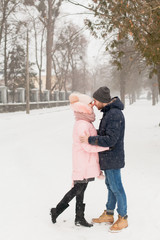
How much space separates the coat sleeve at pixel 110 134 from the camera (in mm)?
3279

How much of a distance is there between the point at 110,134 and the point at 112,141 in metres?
0.08

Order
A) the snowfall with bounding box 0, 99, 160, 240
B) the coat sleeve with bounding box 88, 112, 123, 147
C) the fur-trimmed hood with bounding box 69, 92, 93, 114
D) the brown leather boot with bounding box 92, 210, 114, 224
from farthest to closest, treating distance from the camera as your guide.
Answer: the brown leather boot with bounding box 92, 210, 114, 224
the snowfall with bounding box 0, 99, 160, 240
the fur-trimmed hood with bounding box 69, 92, 93, 114
the coat sleeve with bounding box 88, 112, 123, 147

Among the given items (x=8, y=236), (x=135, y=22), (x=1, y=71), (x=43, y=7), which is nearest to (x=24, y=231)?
(x=8, y=236)

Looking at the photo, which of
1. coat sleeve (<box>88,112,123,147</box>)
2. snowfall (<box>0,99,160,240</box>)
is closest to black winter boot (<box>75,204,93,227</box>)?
snowfall (<box>0,99,160,240</box>)

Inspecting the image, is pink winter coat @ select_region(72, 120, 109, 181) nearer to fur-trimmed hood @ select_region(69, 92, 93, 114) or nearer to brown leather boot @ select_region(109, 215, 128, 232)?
fur-trimmed hood @ select_region(69, 92, 93, 114)

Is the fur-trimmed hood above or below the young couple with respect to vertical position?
above

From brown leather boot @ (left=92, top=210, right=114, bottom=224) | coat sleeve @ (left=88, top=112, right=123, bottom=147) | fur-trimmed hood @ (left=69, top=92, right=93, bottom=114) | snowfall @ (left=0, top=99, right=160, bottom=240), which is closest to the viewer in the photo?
coat sleeve @ (left=88, top=112, right=123, bottom=147)

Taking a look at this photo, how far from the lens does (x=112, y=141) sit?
3.29 meters

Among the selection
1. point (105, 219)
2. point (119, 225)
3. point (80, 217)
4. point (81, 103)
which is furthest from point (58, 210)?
point (81, 103)

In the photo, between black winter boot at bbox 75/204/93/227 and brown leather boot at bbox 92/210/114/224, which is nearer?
black winter boot at bbox 75/204/93/227

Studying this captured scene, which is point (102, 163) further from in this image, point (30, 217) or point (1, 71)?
point (1, 71)

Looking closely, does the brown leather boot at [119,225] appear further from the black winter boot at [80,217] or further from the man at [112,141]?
the black winter boot at [80,217]

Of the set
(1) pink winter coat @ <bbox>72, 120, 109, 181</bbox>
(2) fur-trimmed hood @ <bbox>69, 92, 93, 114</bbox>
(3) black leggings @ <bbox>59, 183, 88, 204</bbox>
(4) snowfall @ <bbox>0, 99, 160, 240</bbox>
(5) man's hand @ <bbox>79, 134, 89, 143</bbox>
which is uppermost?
(2) fur-trimmed hood @ <bbox>69, 92, 93, 114</bbox>

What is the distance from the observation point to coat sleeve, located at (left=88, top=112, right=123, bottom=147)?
3.28 metres
